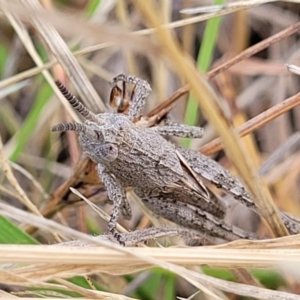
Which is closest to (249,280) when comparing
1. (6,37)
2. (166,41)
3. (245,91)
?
(166,41)

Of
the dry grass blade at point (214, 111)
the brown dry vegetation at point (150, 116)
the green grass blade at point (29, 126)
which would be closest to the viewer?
the dry grass blade at point (214, 111)

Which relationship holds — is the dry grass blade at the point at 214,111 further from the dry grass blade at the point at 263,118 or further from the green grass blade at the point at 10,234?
the green grass blade at the point at 10,234

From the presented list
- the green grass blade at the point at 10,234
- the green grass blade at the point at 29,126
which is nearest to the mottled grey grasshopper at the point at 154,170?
the green grass blade at the point at 10,234

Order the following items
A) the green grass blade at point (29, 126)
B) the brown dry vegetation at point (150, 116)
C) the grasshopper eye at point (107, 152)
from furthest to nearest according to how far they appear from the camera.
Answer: the green grass blade at point (29, 126) < the grasshopper eye at point (107, 152) < the brown dry vegetation at point (150, 116)

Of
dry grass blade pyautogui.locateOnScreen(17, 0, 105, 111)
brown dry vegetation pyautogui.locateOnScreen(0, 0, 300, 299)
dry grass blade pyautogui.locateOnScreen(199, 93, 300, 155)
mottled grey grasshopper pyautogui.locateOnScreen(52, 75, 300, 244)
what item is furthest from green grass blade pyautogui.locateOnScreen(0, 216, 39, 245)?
dry grass blade pyautogui.locateOnScreen(199, 93, 300, 155)

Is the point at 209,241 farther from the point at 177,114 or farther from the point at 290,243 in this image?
the point at 177,114

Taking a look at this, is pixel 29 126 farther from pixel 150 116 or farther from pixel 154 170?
pixel 154 170

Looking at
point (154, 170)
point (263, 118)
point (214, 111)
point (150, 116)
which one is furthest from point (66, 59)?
point (214, 111)

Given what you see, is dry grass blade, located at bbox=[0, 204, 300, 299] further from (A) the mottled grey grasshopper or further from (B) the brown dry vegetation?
(A) the mottled grey grasshopper
